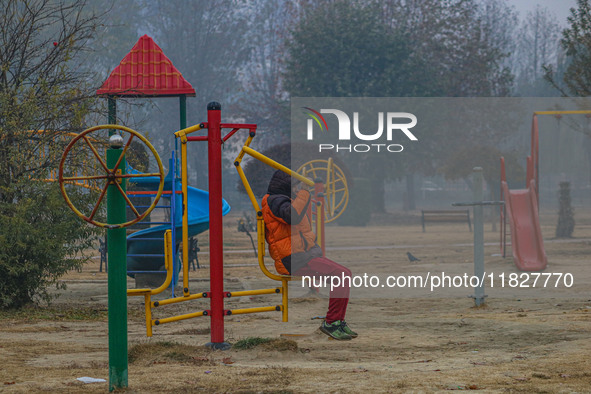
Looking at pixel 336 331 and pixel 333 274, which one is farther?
pixel 336 331

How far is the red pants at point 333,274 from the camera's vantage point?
26.5 feet

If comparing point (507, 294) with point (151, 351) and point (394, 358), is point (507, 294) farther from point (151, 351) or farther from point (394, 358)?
point (151, 351)

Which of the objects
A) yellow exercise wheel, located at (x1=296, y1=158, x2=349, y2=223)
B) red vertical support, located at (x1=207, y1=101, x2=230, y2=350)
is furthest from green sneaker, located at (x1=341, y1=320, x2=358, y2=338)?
yellow exercise wheel, located at (x1=296, y1=158, x2=349, y2=223)

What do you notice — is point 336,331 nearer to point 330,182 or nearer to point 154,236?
point 154,236

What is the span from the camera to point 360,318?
1031 centimetres

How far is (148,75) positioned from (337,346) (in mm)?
7462

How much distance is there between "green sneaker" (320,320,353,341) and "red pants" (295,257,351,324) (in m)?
0.04

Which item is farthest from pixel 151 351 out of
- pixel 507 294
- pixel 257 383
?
pixel 507 294

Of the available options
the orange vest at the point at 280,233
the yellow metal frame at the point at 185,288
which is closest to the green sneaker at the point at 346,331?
the yellow metal frame at the point at 185,288

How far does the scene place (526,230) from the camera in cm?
1745

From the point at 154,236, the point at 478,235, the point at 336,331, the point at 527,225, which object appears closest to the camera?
the point at 336,331

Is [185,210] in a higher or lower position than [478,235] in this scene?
higher

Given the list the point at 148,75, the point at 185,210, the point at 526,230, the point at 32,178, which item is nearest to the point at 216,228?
the point at 185,210

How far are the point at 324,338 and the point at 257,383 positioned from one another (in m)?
2.45
